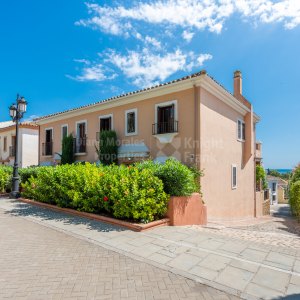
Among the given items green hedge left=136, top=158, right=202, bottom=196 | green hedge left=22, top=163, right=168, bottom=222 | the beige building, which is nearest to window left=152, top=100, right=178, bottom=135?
the beige building

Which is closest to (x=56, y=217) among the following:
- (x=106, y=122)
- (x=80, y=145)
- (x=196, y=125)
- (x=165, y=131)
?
(x=165, y=131)

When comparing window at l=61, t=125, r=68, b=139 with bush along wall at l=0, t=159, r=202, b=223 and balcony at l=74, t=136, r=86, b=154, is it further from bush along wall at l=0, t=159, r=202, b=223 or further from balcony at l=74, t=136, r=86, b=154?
bush along wall at l=0, t=159, r=202, b=223

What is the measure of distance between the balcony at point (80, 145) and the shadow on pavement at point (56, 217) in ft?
20.3

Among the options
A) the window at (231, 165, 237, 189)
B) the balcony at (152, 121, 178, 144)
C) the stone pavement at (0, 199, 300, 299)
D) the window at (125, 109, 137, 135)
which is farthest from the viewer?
the window at (231, 165, 237, 189)

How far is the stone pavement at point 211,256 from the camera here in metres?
3.54

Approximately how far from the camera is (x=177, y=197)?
291 inches

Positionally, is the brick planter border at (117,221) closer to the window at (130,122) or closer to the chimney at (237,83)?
the window at (130,122)

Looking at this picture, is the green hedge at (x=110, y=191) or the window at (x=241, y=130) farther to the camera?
the window at (x=241, y=130)

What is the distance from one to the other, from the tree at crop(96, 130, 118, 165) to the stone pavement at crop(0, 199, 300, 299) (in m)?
6.48

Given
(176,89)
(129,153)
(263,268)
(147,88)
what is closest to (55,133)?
(129,153)

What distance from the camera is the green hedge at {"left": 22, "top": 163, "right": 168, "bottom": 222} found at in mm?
6777

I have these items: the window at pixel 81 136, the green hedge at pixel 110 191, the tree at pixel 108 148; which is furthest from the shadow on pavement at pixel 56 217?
the window at pixel 81 136

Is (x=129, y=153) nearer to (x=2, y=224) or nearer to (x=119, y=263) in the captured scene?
(x=2, y=224)

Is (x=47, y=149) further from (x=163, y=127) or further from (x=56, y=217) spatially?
(x=56, y=217)
